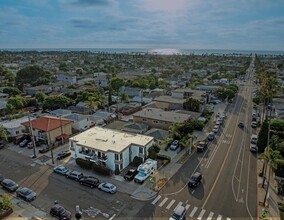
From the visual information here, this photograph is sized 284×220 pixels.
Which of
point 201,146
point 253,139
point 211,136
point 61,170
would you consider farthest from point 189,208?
point 253,139

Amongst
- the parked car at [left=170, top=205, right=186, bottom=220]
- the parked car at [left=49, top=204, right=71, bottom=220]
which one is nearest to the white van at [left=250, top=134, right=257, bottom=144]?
the parked car at [left=170, top=205, right=186, bottom=220]

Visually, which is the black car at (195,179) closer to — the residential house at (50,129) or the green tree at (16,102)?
the residential house at (50,129)

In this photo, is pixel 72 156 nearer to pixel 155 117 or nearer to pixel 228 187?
pixel 155 117

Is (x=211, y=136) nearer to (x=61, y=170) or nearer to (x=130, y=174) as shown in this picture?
(x=130, y=174)

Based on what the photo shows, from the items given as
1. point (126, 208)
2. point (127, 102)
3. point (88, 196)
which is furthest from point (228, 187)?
point (127, 102)

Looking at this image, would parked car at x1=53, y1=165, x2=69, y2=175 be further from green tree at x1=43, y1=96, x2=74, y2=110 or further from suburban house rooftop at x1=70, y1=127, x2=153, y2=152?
green tree at x1=43, y1=96, x2=74, y2=110

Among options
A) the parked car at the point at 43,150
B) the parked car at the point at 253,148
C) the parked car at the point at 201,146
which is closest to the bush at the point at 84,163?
the parked car at the point at 43,150
